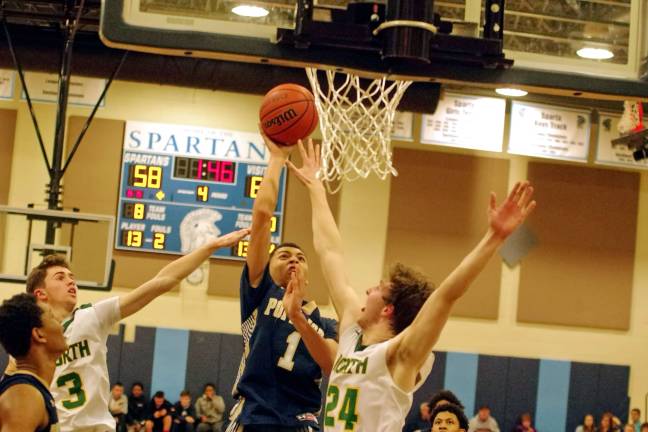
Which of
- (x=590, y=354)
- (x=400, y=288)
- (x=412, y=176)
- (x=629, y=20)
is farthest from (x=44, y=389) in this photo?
(x=590, y=354)

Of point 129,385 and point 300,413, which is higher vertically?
point 300,413

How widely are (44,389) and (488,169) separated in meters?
11.9

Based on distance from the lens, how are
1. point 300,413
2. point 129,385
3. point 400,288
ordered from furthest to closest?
point 129,385, point 300,413, point 400,288

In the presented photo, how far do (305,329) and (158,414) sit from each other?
30.2 feet

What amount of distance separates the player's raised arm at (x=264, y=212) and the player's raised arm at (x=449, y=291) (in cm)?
120

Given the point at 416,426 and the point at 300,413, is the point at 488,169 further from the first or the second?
the point at 300,413

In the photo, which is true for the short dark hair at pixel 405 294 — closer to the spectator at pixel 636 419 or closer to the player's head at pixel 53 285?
the player's head at pixel 53 285

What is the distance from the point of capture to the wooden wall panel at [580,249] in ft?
49.8

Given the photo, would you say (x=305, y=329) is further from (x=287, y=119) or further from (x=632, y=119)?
(x=632, y=119)

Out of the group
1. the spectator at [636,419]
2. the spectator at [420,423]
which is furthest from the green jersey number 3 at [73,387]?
the spectator at [636,419]

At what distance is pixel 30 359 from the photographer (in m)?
3.97

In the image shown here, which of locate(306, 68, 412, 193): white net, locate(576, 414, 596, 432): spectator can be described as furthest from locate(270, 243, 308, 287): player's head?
locate(576, 414, 596, 432): spectator

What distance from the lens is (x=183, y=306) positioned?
47.2 feet

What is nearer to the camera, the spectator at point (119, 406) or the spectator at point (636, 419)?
the spectator at point (119, 406)
